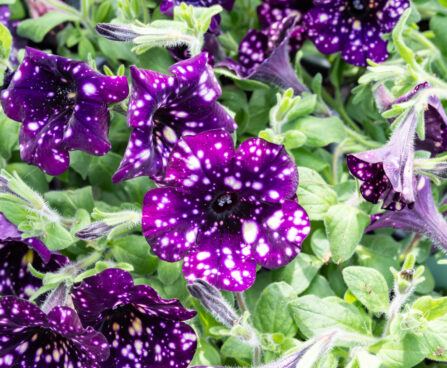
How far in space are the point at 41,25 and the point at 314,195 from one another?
2.15 feet

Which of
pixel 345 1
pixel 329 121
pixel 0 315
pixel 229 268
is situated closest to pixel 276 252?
pixel 229 268

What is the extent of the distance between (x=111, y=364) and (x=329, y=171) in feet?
1.82

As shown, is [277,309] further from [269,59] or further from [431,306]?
[269,59]

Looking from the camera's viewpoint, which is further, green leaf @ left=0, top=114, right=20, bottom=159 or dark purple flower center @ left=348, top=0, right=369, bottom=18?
dark purple flower center @ left=348, top=0, right=369, bottom=18

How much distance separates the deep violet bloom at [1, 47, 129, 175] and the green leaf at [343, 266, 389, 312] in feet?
1.45

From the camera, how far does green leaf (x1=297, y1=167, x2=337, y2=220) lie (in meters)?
0.94

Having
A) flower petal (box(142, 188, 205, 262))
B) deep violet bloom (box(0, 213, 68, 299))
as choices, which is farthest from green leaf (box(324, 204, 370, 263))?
deep violet bloom (box(0, 213, 68, 299))

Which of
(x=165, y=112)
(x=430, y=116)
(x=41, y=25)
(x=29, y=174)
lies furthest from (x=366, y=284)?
(x=41, y=25)

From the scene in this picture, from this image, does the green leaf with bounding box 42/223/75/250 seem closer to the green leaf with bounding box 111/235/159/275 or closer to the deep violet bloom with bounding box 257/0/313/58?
the green leaf with bounding box 111/235/159/275

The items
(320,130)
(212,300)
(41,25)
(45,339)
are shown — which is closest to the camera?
(212,300)

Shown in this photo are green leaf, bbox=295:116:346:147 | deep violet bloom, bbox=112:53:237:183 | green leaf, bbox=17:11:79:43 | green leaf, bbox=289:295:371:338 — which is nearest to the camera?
deep violet bloom, bbox=112:53:237:183

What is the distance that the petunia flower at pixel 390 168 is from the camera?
805 millimetres

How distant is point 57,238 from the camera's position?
2.91 ft

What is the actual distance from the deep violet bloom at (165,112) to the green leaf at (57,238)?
17 cm
